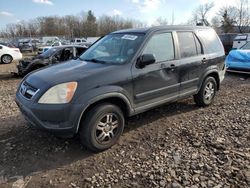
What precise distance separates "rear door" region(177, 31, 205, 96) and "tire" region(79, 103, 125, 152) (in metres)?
1.73

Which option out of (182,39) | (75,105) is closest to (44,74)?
(75,105)

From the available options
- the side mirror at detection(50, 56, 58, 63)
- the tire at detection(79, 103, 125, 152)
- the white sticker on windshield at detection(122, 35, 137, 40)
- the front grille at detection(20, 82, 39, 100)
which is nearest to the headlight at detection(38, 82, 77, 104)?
the front grille at detection(20, 82, 39, 100)

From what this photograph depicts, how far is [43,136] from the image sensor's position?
4527 mm

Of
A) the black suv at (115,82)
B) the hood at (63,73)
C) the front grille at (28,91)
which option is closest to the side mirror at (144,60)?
the black suv at (115,82)

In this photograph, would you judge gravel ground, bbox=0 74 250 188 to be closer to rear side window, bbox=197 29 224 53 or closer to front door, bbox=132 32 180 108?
front door, bbox=132 32 180 108

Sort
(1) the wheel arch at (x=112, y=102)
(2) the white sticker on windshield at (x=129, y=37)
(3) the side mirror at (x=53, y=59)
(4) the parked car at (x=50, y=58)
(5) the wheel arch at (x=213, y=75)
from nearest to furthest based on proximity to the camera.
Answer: (1) the wheel arch at (x=112, y=102), (2) the white sticker on windshield at (x=129, y=37), (5) the wheel arch at (x=213, y=75), (4) the parked car at (x=50, y=58), (3) the side mirror at (x=53, y=59)

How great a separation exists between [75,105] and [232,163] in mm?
2315

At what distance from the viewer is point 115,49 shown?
4.64 meters

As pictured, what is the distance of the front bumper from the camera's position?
3.51 metres

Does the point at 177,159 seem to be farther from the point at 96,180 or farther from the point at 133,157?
the point at 96,180

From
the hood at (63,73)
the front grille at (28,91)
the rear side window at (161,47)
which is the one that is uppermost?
the rear side window at (161,47)

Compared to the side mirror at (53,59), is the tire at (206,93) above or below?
below

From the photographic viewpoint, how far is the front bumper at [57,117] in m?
3.51

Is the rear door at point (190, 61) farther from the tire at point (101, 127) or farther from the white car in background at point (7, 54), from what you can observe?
the white car in background at point (7, 54)
